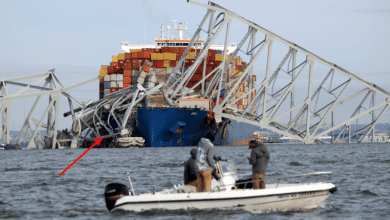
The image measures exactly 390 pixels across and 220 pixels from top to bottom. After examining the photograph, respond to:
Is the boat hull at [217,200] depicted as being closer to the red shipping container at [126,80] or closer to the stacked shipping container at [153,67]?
the stacked shipping container at [153,67]

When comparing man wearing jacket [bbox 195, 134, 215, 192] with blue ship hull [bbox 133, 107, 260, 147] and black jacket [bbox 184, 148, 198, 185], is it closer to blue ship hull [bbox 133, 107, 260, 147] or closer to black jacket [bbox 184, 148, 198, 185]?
black jacket [bbox 184, 148, 198, 185]

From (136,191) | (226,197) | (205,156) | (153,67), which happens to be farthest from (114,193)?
(153,67)

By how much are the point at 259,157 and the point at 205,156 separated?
1.38 meters

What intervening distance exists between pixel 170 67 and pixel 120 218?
196 feet

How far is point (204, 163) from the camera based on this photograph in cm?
1188

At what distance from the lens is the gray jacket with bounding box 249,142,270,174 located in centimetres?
1212

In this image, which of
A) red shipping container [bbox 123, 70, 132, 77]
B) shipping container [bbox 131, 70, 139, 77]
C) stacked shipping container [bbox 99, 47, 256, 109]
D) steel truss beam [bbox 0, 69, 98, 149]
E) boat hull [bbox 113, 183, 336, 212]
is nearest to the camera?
boat hull [bbox 113, 183, 336, 212]

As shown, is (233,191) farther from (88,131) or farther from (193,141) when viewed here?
(88,131)

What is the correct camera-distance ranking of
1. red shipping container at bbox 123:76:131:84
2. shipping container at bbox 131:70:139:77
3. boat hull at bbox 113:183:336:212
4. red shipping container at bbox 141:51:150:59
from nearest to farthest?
boat hull at bbox 113:183:336:212, red shipping container at bbox 123:76:131:84, shipping container at bbox 131:70:139:77, red shipping container at bbox 141:51:150:59

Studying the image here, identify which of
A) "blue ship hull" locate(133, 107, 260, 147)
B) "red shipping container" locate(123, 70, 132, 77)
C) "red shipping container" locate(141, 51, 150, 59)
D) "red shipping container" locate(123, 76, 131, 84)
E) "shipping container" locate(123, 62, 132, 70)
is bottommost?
"blue ship hull" locate(133, 107, 260, 147)

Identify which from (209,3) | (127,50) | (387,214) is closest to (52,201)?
(387,214)

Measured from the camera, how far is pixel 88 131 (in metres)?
63.8

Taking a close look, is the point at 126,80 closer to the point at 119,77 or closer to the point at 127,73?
the point at 127,73

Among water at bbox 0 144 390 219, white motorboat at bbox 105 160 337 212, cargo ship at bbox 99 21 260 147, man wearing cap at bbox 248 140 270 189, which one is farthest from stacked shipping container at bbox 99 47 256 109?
man wearing cap at bbox 248 140 270 189
